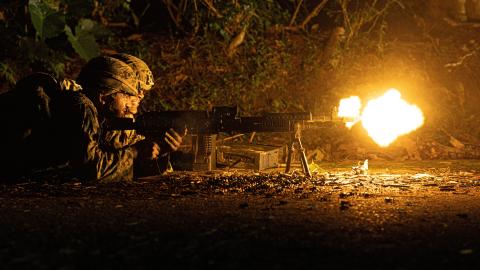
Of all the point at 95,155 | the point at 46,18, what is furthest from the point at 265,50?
the point at 95,155

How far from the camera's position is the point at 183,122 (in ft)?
20.3

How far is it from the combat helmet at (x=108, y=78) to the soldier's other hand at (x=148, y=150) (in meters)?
0.81

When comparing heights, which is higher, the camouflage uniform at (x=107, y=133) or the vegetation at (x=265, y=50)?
the vegetation at (x=265, y=50)

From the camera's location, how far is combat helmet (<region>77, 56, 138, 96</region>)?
6574 mm

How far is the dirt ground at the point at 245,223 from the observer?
3193 millimetres

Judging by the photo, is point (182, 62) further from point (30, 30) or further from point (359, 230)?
point (359, 230)

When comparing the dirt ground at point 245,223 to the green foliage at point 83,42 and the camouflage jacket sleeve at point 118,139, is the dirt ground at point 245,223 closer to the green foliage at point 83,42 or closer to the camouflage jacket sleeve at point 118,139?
the camouflage jacket sleeve at point 118,139

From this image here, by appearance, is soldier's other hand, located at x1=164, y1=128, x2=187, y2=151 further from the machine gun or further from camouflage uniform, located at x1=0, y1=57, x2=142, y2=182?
camouflage uniform, located at x1=0, y1=57, x2=142, y2=182

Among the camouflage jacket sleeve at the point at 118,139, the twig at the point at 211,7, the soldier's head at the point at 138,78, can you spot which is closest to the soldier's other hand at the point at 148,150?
the camouflage jacket sleeve at the point at 118,139

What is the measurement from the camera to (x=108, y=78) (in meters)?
6.57

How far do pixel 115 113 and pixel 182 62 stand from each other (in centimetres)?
531

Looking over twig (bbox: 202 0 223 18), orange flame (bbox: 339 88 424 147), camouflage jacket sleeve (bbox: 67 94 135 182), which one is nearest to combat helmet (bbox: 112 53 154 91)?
camouflage jacket sleeve (bbox: 67 94 135 182)

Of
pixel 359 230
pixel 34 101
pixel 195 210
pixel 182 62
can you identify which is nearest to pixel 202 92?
pixel 182 62

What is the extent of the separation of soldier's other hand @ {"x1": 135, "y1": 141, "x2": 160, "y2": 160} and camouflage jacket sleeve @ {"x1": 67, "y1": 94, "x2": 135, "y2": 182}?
0.10 meters
